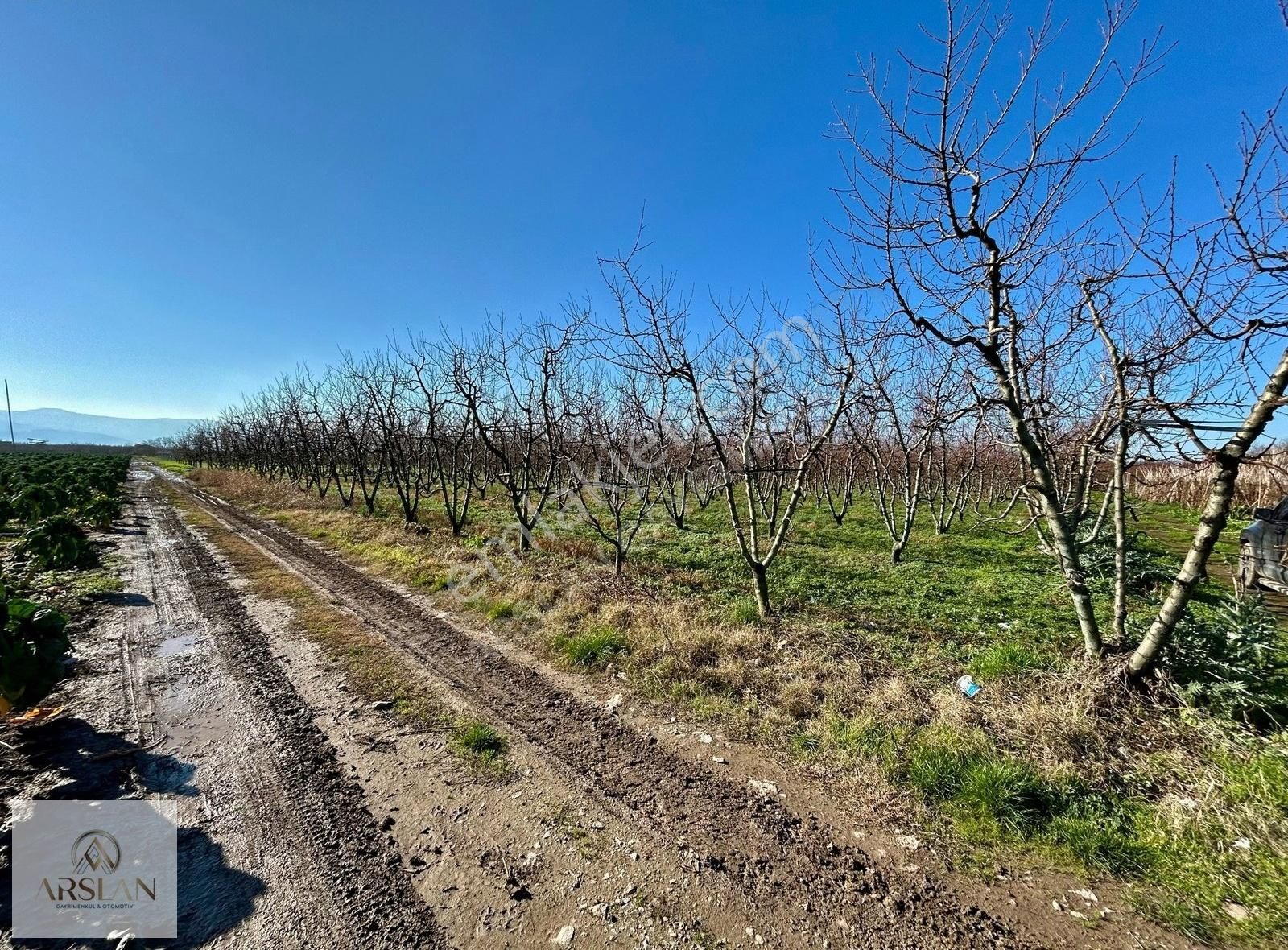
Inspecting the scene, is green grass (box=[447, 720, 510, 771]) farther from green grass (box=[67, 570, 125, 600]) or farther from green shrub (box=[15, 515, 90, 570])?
green shrub (box=[15, 515, 90, 570])

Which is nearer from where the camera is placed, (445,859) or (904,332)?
(445,859)

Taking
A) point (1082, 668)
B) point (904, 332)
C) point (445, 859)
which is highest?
point (904, 332)

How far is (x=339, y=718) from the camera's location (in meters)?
3.97

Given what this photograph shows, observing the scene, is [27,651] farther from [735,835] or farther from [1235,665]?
[1235,665]

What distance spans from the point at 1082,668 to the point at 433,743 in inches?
205

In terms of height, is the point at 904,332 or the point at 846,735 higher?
the point at 904,332

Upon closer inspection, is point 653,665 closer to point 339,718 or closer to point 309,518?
point 339,718

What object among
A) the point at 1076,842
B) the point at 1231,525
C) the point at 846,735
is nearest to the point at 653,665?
the point at 846,735

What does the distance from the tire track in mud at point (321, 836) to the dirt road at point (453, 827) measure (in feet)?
0.03

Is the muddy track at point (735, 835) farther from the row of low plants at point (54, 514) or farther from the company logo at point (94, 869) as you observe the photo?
the row of low plants at point (54, 514)

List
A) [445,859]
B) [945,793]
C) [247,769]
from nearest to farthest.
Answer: [445,859]
[945,793]
[247,769]

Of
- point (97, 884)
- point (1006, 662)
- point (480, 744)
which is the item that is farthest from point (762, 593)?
point (97, 884)

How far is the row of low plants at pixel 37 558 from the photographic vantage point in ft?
11.3

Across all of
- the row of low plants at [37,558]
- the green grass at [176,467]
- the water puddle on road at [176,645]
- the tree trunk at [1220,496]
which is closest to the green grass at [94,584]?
the row of low plants at [37,558]
